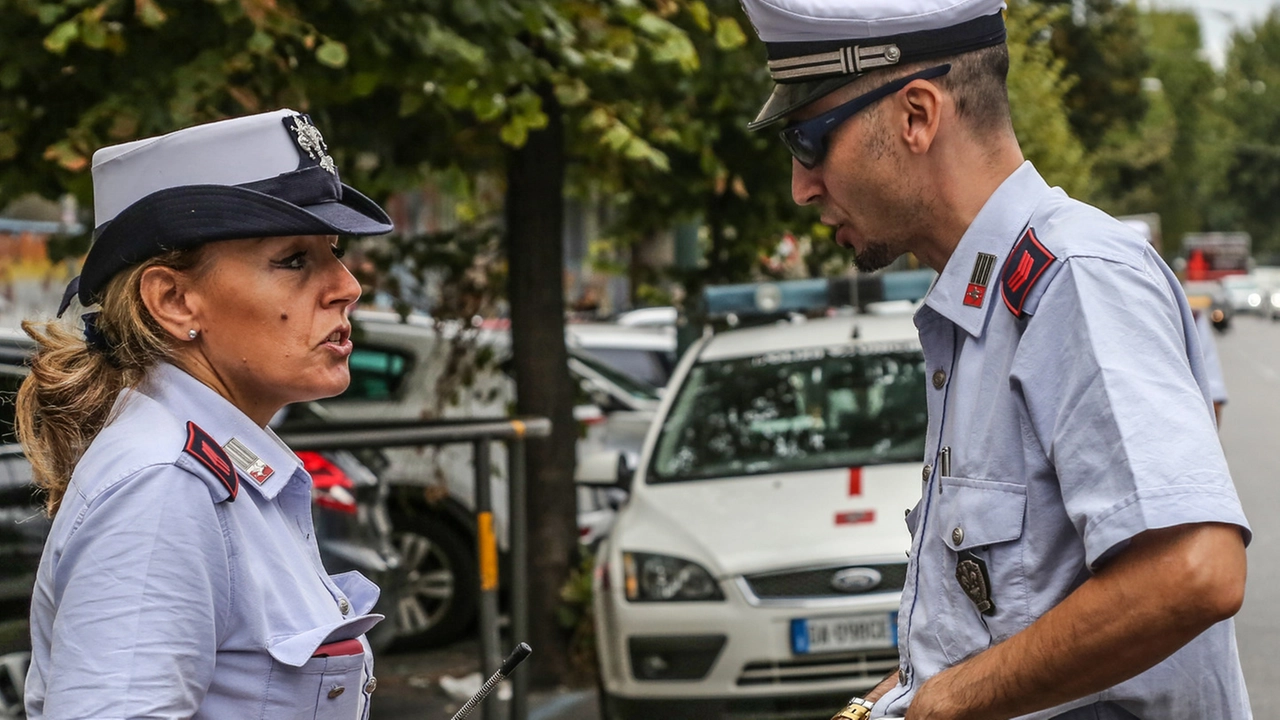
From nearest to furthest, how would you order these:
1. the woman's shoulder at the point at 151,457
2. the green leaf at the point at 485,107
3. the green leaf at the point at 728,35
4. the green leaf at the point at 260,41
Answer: the woman's shoulder at the point at 151,457 → the green leaf at the point at 260,41 → the green leaf at the point at 485,107 → the green leaf at the point at 728,35

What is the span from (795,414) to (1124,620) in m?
4.99

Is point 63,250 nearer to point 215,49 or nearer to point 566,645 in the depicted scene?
point 215,49

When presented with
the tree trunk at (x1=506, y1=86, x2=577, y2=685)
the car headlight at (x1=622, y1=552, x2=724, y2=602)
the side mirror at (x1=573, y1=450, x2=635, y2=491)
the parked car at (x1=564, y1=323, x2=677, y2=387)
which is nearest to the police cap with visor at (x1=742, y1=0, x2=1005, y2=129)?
the car headlight at (x1=622, y1=552, x2=724, y2=602)

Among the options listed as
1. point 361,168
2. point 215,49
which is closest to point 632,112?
point 361,168

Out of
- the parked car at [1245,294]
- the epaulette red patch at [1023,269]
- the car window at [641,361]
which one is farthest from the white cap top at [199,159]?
the parked car at [1245,294]

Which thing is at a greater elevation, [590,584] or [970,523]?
[970,523]

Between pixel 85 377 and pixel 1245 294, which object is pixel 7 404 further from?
pixel 1245 294

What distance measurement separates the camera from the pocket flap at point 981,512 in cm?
171

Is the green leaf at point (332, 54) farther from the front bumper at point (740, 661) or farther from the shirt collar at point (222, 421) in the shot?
the shirt collar at point (222, 421)

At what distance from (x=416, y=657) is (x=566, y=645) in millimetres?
1059

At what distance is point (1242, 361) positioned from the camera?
33.1 metres

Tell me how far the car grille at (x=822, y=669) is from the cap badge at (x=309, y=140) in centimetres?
370

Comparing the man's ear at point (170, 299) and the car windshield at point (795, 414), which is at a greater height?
the man's ear at point (170, 299)

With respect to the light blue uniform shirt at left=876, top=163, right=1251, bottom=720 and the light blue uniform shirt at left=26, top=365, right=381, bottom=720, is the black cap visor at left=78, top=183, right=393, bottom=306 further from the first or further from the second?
the light blue uniform shirt at left=876, top=163, right=1251, bottom=720
